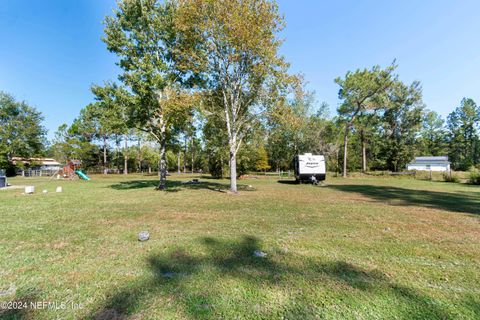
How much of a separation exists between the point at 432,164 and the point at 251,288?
190ft

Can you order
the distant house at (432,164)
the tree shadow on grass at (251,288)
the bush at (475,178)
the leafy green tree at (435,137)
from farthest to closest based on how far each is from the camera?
1. the leafy green tree at (435,137)
2. the distant house at (432,164)
3. the bush at (475,178)
4. the tree shadow on grass at (251,288)

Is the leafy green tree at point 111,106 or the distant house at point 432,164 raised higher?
the leafy green tree at point 111,106

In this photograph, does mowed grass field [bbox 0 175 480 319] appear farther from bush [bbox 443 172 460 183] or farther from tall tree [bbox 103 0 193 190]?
bush [bbox 443 172 460 183]

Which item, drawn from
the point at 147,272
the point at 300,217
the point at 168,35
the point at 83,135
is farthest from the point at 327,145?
the point at 83,135

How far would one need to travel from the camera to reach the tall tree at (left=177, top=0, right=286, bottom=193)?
35.1ft

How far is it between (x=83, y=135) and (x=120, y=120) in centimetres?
3356

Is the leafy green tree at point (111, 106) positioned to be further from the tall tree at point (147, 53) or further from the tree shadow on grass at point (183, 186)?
the tree shadow on grass at point (183, 186)

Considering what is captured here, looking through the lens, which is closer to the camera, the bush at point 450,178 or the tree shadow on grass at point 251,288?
the tree shadow on grass at point 251,288

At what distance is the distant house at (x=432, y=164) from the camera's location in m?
43.4

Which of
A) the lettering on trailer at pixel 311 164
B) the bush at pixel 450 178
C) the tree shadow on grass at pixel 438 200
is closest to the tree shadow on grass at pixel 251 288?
the tree shadow on grass at pixel 438 200

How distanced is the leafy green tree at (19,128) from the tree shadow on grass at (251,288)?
38.9 meters

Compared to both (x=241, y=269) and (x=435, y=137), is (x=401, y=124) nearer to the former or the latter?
(x=435, y=137)

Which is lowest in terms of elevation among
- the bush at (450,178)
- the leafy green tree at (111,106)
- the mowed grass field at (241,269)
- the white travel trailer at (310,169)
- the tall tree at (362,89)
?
the bush at (450,178)

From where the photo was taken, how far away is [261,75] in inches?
472
